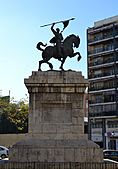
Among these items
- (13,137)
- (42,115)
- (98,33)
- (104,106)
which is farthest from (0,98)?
(42,115)

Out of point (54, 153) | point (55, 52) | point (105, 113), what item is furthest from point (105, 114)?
point (54, 153)

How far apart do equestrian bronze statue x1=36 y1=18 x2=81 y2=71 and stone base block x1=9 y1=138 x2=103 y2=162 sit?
455 centimetres

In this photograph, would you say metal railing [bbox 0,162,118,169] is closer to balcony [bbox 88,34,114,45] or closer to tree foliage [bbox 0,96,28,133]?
tree foliage [bbox 0,96,28,133]

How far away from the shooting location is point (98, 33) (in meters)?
83.5

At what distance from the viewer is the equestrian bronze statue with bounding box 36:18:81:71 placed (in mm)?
20500

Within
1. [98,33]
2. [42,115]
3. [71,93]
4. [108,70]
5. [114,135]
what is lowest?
[114,135]

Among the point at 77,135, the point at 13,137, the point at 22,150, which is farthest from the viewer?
the point at 13,137

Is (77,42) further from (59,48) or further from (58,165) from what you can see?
(58,165)

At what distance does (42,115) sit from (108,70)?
6149 centimetres

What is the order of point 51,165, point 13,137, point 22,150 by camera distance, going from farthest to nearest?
point 13,137 < point 22,150 < point 51,165

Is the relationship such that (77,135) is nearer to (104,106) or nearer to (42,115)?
(42,115)

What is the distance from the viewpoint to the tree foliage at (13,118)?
68.9 m

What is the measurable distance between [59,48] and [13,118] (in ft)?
168

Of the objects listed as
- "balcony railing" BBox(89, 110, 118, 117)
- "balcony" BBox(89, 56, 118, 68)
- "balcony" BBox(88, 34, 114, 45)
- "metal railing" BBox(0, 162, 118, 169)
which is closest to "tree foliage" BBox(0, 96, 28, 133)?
"balcony railing" BBox(89, 110, 118, 117)
